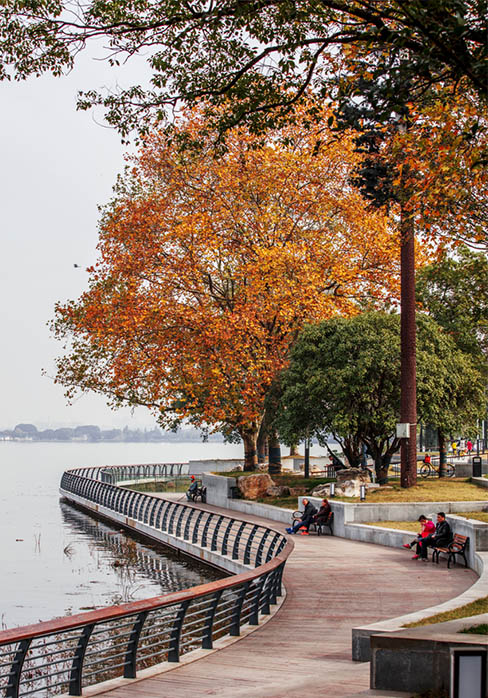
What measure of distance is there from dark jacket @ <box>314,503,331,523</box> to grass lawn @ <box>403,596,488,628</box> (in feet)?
47.8

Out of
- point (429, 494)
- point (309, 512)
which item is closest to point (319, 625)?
point (309, 512)

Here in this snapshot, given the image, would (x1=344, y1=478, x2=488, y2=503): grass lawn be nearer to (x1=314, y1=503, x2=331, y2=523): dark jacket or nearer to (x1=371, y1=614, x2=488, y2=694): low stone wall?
(x1=314, y1=503, x2=331, y2=523): dark jacket

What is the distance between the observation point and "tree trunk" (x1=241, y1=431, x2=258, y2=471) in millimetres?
42875

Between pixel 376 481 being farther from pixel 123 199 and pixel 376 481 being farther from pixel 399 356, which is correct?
pixel 123 199

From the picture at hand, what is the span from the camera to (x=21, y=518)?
52.3m

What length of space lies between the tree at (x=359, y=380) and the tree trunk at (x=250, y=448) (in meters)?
6.14

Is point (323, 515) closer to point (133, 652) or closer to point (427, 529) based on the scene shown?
point (427, 529)

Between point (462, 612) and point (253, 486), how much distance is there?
25423 mm

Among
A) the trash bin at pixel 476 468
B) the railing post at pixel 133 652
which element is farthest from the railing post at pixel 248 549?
the trash bin at pixel 476 468

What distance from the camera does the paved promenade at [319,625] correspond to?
10.1 meters

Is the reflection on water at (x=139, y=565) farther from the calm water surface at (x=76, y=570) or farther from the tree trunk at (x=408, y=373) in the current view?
the tree trunk at (x=408, y=373)

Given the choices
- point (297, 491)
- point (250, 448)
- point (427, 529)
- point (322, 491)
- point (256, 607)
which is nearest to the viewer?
point (256, 607)

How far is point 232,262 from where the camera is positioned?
39.9 m

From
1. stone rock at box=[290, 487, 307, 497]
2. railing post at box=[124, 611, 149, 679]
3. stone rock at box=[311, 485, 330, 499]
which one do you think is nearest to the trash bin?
stone rock at box=[290, 487, 307, 497]
